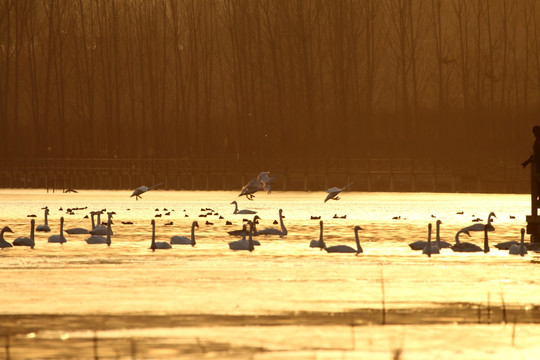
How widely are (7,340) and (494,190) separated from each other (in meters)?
58.2

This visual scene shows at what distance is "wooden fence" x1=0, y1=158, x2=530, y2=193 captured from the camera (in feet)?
232

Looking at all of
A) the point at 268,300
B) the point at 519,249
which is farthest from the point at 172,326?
the point at 519,249

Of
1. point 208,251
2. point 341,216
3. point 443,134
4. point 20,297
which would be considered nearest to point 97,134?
point 443,134

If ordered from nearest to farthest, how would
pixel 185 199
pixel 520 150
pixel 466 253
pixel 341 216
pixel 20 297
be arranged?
pixel 20 297 < pixel 466 253 < pixel 341 216 < pixel 185 199 < pixel 520 150

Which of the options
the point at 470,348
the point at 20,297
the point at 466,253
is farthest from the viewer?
the point at 466,253

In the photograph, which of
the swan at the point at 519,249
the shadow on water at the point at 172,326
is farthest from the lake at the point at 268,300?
the swan at the point at 519,249

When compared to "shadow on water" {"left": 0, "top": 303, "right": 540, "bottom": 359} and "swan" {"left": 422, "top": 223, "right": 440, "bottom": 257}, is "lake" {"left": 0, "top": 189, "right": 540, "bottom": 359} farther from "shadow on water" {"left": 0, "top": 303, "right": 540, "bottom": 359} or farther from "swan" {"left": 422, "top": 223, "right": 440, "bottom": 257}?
"swan" {"left": 422, "top": 223, "right": 440, "bottom": 257}

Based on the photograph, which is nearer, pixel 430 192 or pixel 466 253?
pixel 466 253

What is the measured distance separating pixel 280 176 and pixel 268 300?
60.2m

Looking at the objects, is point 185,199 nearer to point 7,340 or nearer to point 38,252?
point 38,252

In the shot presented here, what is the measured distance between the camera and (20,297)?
1697 cm

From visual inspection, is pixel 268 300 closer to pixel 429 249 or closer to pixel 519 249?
pixel 429 249

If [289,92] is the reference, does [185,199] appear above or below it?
below

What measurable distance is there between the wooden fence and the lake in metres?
38.5
